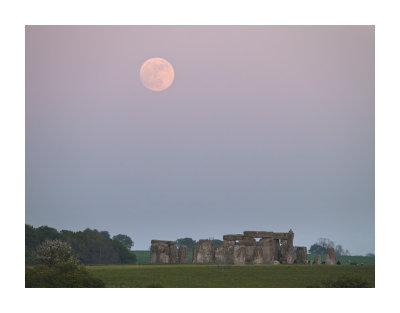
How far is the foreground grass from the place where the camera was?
120 feet

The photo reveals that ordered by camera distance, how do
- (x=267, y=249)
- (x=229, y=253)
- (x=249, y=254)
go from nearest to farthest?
(x=229, y=253) → (x=249, y=254) → (x=267, y=249)

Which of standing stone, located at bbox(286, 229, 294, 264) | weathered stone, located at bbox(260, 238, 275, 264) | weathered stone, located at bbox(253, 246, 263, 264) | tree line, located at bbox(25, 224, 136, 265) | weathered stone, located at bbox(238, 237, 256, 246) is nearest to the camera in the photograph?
weathered stone, located at bbox(253, 246, 263, 264)

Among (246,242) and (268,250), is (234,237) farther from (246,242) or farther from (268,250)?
(268,250)

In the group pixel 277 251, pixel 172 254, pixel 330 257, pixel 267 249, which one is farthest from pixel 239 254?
pixel 330 257

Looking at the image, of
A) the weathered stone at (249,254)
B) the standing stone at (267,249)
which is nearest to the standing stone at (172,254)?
the weathered stone at (249,254)

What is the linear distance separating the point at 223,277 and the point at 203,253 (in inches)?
713

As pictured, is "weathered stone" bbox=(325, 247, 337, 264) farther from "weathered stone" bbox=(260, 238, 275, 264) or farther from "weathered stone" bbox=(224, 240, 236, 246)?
"weathered stone" bbox=(224, 240, 236, 246)

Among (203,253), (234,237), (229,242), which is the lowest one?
(203,253)

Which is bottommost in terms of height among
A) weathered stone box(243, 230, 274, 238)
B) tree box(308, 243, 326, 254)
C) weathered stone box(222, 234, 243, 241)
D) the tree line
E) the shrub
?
tree box(308, 243, 326, 254)

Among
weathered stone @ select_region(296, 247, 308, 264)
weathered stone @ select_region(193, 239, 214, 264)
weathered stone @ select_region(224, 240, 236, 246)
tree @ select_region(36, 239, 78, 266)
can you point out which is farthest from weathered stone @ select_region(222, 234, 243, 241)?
tree @ select_region(36, 239, 78, 266)

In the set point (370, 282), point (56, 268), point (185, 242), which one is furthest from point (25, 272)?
point (185, 242)

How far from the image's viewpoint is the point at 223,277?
39.8m

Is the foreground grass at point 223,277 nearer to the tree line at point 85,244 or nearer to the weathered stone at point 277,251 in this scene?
the weathered stone at point 277,251

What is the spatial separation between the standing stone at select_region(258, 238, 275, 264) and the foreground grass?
7.91m
